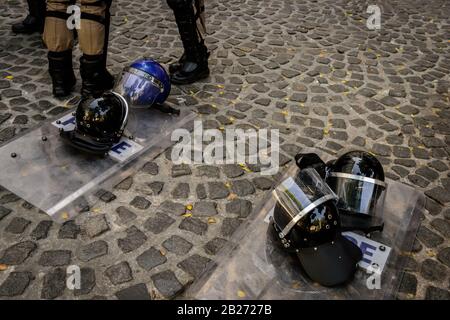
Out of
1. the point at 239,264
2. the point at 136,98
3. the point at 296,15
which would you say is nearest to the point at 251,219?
the point at 239,264

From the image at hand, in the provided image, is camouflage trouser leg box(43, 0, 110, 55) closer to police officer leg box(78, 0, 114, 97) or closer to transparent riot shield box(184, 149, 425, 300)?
police officer leg box(78, 0, 114, 97)

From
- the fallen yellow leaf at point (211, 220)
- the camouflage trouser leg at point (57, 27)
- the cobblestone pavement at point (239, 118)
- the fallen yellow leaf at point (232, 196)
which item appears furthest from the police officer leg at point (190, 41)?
the fallen yellow leaf at point (211, 220)

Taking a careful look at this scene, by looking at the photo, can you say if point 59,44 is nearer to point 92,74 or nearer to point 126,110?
point 92,74

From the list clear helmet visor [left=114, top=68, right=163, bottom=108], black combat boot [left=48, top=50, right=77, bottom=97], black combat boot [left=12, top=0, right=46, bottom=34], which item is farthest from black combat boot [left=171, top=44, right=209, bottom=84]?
black combat boot [left=12, top=0, right=46, bottom=34]

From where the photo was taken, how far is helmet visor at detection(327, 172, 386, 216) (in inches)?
130

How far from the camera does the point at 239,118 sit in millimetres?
4992

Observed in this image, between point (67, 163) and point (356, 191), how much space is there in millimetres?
2695

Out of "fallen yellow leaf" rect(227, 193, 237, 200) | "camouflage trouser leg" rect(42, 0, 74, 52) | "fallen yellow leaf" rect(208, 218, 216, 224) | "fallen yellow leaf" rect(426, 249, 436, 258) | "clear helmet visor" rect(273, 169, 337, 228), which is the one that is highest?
"camouflage trouser leg" rect(42, 0, 74, 52)

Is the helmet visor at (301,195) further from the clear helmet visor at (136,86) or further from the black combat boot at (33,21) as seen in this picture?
the black combat boot at (33,21)

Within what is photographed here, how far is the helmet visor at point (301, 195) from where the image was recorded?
117 inches

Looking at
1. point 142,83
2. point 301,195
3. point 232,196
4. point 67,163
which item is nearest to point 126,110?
point 142,83

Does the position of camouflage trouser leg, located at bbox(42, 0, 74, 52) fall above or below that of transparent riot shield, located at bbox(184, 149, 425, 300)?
above

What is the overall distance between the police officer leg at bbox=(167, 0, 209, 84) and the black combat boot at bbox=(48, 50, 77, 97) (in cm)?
128
